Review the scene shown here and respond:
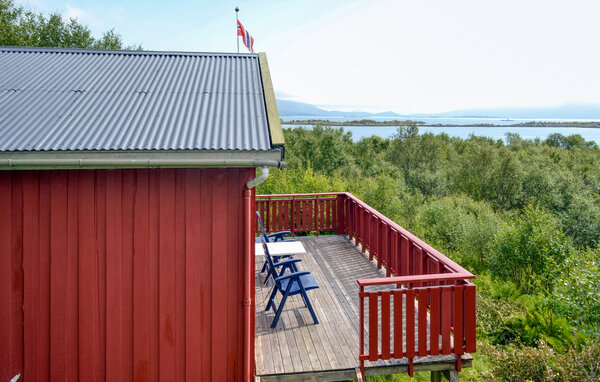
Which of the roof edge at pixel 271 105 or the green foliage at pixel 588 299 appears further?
the green foliage at pixel 588 299

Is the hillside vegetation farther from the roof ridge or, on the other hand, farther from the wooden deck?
the roof ridge

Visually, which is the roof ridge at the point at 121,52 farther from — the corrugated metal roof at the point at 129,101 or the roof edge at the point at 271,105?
the roof edge at the point at 271,105

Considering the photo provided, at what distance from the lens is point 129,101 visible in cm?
403

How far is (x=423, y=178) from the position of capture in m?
30.4

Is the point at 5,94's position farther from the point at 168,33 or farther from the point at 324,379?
the point at 168,33

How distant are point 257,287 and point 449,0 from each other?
10672mm

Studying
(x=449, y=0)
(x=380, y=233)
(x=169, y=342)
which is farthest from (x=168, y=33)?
(x=169, y=342)

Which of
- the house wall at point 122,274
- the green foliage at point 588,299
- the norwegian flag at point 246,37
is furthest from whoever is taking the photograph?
the norwegian flag at point 246,37

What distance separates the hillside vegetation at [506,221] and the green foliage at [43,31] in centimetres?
1394

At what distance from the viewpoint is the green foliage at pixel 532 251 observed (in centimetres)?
1020

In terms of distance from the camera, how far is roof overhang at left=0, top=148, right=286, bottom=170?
9.37 ft

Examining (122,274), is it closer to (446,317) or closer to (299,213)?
(446,317)

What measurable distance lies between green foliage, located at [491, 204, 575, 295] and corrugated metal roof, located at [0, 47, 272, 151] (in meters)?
9.40

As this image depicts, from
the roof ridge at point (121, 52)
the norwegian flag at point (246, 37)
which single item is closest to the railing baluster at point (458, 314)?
the roof ridge at point (121, 52)
